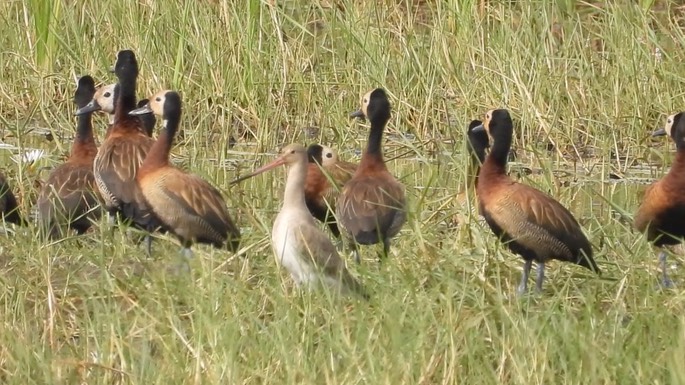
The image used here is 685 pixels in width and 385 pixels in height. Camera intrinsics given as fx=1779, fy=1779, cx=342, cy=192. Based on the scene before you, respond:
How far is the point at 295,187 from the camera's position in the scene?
284 inches

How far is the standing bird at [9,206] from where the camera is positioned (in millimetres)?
8117

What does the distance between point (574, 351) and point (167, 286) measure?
5.43ft

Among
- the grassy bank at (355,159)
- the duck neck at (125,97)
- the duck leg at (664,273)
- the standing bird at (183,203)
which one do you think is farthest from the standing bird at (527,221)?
the duck neck at (125,97)

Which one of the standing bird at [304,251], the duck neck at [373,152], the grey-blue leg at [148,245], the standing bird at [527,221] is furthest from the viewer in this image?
the duck neck at [373,152]

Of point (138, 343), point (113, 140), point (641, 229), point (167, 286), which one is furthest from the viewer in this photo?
point (113, 140)

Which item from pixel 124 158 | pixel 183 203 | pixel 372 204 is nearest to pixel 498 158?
pixel 372 204

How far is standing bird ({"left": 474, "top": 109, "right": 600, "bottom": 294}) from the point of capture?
7.24m

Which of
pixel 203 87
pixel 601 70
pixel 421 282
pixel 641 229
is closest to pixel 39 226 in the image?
pixel 421 282

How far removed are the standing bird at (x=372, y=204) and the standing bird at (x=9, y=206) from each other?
1.47 metres

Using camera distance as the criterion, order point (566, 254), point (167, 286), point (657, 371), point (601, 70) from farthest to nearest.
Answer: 1. point (601, 70)
2. point (566, 254)
3. point (167, 286)
4. point (657, 371)

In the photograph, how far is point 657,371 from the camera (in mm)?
5531

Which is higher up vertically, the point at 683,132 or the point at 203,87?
the point at 683,132

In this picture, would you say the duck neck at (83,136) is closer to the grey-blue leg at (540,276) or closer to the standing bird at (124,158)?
the standing bird at (124,158)

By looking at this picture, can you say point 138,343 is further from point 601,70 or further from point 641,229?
point 601,70
